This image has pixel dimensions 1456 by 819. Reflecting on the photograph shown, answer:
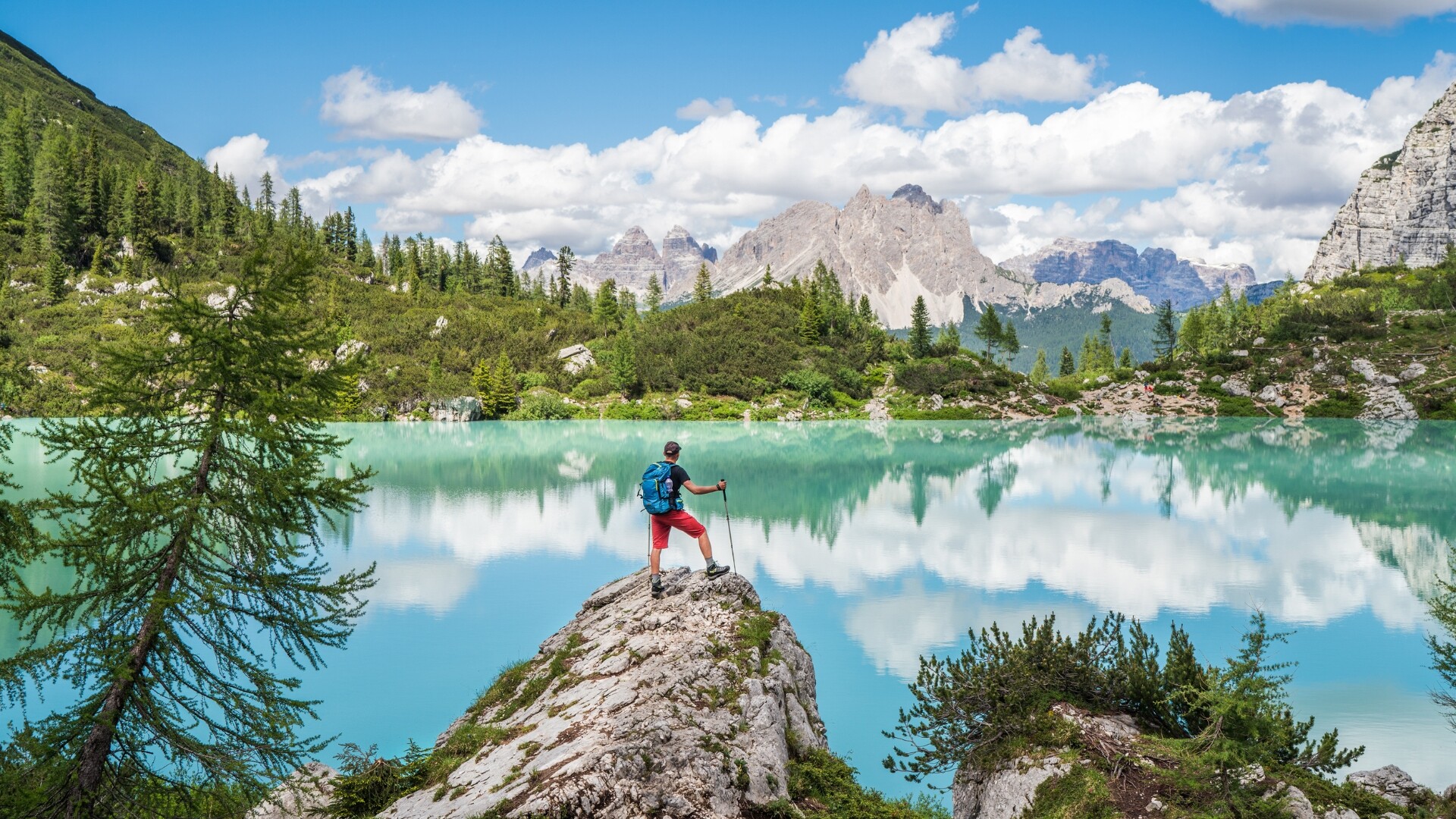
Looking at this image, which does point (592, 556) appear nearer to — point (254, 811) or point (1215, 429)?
point (254, 811)

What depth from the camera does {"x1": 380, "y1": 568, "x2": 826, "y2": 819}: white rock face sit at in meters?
7.84

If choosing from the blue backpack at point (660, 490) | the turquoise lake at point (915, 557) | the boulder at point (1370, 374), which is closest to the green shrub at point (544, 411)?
the turquoise lake at point (915, 557)

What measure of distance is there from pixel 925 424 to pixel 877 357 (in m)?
27.0

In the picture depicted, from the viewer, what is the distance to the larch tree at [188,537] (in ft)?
29.6

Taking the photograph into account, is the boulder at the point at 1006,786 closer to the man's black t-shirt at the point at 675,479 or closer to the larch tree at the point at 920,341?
the man's black t-shirt at the point at 675,479

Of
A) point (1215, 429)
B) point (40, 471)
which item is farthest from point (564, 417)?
Result: point (1215, 429)

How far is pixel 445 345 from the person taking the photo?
411ft

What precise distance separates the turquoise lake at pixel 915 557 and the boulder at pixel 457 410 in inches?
1620

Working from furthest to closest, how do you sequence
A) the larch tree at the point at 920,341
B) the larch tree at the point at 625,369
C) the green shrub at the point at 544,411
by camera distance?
the larch tree at the point at 920,341 → the larch tree at the point at 625,369 → the green shrub at the point at 544,411

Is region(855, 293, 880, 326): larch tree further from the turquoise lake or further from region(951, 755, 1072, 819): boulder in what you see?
region(951, 755, 1072, 819): boulder

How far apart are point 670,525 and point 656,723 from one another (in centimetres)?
514

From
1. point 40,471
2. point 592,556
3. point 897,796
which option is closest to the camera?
point 897,796

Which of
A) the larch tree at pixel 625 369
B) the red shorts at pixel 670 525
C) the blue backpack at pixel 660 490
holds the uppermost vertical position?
the larch tree at pixel 625 369

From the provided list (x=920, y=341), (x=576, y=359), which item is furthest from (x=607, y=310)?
(x=920, y=341)
